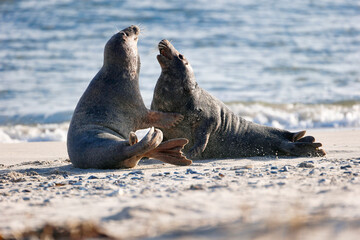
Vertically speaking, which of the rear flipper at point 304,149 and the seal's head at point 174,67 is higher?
the seal's head at point 174,67

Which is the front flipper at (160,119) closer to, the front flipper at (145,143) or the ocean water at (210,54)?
the front flipper at (145,143)

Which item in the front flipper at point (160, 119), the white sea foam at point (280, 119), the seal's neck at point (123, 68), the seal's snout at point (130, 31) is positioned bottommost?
the white sea foam at point (280, 119)

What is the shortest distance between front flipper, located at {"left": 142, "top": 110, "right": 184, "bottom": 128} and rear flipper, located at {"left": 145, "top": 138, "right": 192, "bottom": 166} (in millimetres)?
1054

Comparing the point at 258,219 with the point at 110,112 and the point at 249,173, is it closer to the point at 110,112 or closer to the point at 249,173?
the point at 249,173

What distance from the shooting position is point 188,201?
3721mm

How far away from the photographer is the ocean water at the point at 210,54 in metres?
12.5

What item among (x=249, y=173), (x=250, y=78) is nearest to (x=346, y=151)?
(x=249, y=173)

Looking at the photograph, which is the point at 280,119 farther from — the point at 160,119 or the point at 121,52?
the point at 121,52

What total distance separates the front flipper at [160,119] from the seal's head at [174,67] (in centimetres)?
50

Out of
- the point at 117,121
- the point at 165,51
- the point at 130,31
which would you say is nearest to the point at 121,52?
the point at 130,31

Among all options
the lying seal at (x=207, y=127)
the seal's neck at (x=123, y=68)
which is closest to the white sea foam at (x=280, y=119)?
the lying seal at (x=207, y=127)

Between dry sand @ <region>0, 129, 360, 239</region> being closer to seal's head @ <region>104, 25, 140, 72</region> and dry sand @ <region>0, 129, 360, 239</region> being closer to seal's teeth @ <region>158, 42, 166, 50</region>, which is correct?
seal's head @ <region>104, 25, 140, 72</region>

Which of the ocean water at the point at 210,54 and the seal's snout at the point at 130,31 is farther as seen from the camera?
the ocean water at the point at 210,54

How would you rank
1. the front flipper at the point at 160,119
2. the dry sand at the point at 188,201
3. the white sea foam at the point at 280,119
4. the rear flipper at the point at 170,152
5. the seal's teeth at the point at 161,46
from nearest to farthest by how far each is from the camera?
1. the dry sand at the point at 188,201
2. the rear flipper at the point at 170,152
3. the front flipper at the point at 160,119
4. the seal's teeth at the point at 161,46
5. the white sea foam at the point at 280,119
